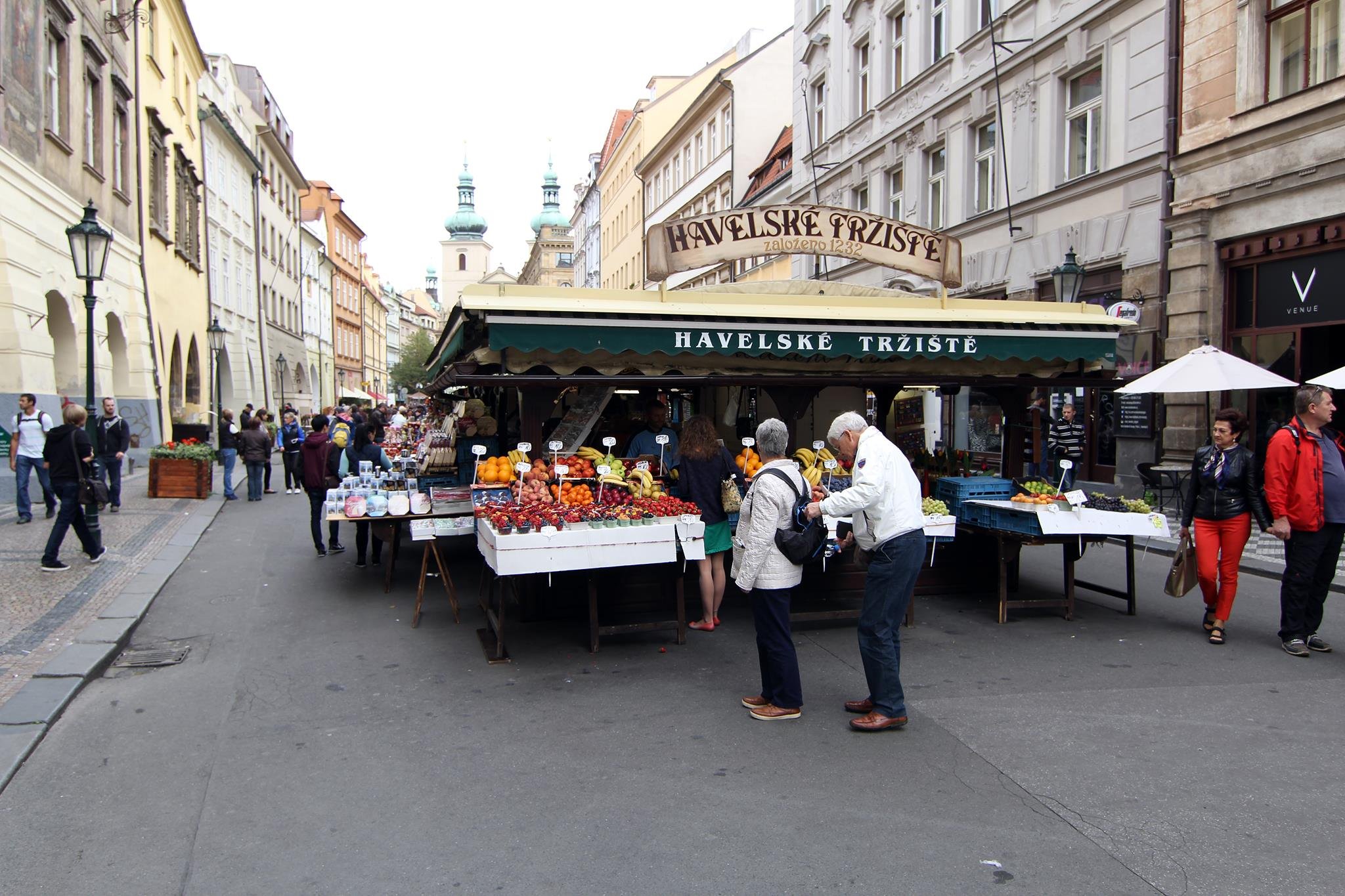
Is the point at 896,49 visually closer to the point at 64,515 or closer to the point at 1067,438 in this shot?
the point at 1067,438

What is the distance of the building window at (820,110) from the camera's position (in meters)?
27.2

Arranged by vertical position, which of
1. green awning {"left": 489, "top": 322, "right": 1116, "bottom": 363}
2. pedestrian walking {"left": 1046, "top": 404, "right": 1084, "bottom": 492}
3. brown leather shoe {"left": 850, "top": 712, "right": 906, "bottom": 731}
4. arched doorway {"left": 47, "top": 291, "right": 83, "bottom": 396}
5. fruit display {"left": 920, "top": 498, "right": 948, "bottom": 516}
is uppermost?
arched doorway {"left": 47, "top": 291, "right": 83, "bottom": 396}

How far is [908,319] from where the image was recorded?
7949 mm

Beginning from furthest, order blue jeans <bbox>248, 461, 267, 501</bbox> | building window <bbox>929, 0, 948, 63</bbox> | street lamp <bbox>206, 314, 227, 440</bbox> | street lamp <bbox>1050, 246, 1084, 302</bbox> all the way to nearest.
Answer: street lamp <bbox>206, 314, 227, 440</bbox> < building window <bbox>929, 0, 948, 63</bbox> < blue jeans <bbox>248, 461, 267, 501</bbox> < street lamp <bbox>1050, 246, 1084, 302</bbox>

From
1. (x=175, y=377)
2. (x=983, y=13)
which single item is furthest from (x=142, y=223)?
(x=983, y=13)

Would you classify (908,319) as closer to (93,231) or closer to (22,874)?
(22,874)

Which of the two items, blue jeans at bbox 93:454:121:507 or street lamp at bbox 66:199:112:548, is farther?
blue jeans at bbox 93:454:121:507

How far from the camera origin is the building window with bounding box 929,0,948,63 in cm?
2062

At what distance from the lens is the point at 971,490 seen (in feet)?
28.0

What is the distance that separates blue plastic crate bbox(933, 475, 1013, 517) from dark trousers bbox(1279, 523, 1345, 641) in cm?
231

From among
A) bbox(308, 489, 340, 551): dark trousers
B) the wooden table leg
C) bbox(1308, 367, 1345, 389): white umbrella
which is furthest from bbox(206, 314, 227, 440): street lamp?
bbox(1308, 367, 1345, 389): white umbrella

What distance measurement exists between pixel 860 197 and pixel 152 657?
22481 mm

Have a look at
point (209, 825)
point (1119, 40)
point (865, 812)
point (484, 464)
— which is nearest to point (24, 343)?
point (484, 464)

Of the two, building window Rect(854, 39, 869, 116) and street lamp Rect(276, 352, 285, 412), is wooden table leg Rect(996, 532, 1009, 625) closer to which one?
building window Rect(854, 39, 869, 116)
